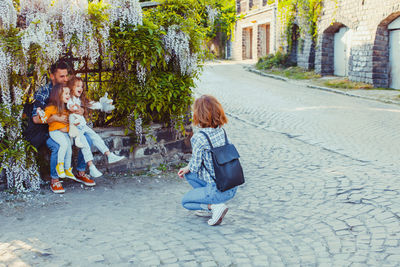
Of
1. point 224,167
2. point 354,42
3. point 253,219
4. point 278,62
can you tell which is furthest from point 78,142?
point 278,62

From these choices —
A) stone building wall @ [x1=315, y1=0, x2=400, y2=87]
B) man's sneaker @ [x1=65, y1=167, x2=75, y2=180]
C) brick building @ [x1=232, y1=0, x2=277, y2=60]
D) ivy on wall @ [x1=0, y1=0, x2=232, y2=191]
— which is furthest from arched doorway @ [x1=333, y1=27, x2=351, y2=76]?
man's sneaker @ [x1=65, y1=167, x2=75, y2=180]

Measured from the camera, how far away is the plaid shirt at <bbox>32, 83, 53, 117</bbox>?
15.9ft

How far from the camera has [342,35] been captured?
17547 millimetres

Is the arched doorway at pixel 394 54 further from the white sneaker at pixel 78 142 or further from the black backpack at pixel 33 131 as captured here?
the black backpack at pixel 33 131

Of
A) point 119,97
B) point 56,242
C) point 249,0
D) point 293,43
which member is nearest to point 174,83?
point 119,97

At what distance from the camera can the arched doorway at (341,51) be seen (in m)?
17.2

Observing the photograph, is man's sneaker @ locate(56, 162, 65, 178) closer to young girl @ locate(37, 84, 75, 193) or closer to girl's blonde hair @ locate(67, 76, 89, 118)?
young girl @ locate(37, 84, 75, 193)

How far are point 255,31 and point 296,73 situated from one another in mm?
9800

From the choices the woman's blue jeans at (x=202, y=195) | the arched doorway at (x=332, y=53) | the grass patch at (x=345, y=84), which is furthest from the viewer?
the arched doorway at (x=332, y=53)

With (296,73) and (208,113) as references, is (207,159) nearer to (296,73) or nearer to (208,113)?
(208,113)

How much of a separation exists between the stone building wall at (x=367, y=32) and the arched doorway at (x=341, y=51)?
1.28 feet

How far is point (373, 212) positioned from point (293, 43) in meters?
17.9

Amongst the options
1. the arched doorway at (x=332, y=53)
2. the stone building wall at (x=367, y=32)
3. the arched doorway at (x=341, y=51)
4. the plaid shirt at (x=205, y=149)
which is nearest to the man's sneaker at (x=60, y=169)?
the plaid shirt at (x=205, y=149)

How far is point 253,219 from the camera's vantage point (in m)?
4.27
